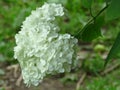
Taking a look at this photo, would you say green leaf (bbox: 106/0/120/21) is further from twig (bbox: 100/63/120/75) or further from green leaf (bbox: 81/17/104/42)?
twig (bbox: 100/63/120/75)

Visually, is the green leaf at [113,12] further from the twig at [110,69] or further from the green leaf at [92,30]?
the twig at [110,69]

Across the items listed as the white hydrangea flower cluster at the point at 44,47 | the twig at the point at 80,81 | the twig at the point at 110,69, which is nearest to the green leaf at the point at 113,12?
the white hydrangea flower cluster at the point at 44,47

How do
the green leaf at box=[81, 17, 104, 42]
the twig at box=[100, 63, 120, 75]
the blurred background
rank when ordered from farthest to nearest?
the twig at box=[100, 63, 120, 75] → the blurred background → the green leaf at box=[81, 17, 104, 42]

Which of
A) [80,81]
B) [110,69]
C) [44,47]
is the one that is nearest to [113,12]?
[44,47]

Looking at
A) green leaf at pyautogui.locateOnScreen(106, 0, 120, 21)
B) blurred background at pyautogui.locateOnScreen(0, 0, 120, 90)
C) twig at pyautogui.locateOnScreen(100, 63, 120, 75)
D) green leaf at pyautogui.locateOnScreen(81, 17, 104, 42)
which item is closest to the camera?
green leaf at pyautogui.locateOnScreen(106, 0, 120, 21)

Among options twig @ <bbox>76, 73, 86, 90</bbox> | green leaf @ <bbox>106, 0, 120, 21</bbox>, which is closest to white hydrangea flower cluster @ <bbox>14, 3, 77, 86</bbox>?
green leaf @ <bbox>106, 0, 120, 21</bbox>

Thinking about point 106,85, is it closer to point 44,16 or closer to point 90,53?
point 90,53

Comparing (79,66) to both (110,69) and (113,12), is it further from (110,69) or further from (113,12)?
(113,12)
